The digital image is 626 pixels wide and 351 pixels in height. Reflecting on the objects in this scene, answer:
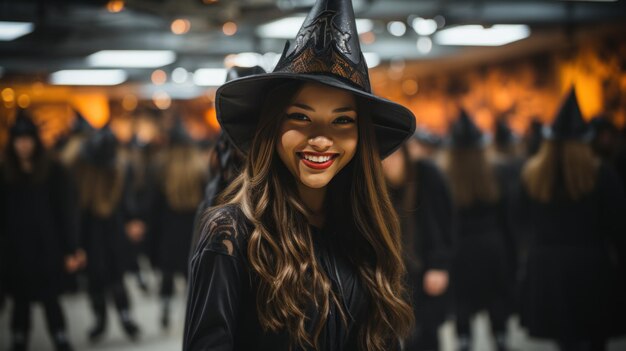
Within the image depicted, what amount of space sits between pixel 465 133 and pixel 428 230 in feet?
3.40

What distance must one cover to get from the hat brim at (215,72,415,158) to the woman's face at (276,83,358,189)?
0.06m

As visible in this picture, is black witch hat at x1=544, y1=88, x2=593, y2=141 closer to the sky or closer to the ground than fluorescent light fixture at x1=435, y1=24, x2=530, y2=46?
closer to the ground

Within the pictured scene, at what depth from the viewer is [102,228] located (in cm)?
591

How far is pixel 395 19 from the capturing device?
798 cm

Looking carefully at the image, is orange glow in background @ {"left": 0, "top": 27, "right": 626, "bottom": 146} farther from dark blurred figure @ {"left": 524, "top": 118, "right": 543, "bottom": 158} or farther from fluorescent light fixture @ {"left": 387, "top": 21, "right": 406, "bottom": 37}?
fluorescent light fixture @ {"left": 387, "top": 21, "right": 406, "bottom": 37}

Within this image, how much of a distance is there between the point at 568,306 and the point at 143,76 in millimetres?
13666

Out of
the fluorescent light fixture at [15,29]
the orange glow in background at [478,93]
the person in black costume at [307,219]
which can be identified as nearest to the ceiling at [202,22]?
the fluorescent light fixture at [15,29]

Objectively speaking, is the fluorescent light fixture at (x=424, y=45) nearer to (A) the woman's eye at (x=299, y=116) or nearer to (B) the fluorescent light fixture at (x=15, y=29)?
(B) the fluorescent light fixture at (x=15, y=29)

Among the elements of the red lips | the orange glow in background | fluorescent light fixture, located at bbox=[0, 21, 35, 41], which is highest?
fluorescent light fixture, located at bbox=[0, 21, 35, 41]

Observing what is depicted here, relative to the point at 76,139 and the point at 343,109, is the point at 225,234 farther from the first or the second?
the point at 76,139

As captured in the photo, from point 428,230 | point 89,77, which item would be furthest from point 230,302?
point 89,77

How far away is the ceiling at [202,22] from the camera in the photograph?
173 inches

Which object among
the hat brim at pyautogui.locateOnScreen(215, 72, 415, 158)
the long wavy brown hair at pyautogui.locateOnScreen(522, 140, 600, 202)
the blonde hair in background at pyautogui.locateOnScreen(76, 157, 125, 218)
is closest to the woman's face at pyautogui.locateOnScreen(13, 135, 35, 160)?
the blonde hair in background at pyautogui.locateOnScreen(76, 157, 125, 218)

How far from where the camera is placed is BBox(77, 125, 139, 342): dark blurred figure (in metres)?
5.80
